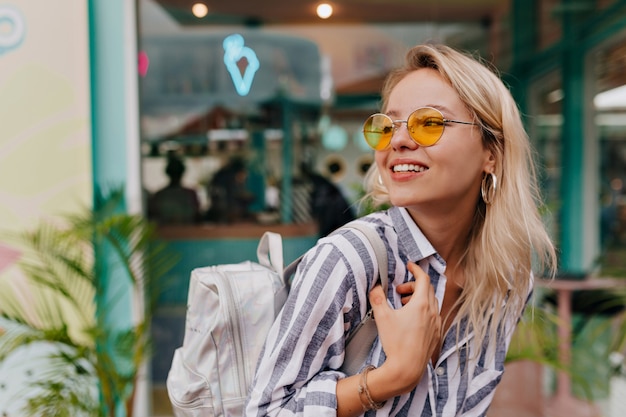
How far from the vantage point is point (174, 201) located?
472 centimetres


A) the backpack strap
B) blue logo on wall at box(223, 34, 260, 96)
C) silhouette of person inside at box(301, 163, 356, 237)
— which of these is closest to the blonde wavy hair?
the backpack strap

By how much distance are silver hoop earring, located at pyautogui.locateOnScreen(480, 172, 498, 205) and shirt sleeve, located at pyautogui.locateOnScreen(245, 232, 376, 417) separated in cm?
35

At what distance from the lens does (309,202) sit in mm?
5129

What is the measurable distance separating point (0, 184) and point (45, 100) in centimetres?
52

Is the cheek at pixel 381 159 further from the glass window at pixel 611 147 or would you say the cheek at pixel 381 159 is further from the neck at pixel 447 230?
the glass window at pixel 611 147

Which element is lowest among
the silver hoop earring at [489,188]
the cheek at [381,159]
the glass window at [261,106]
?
the silver hoop earring at [489,188]

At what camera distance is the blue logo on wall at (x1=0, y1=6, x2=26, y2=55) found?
11.7 feet

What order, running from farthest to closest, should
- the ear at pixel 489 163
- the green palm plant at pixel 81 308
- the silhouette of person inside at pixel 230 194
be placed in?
the silhouette of person inside at pixel 230 194, the green palm plant at pixel 81 308, the ear at pixel 489 163

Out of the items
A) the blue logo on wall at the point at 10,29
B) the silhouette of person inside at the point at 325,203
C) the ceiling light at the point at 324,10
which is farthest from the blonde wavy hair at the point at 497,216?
the ceiling light at the point at 324,10

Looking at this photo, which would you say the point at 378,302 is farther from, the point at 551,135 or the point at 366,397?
the point at 551,135

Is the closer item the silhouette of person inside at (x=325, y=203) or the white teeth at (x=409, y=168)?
the white teeth at (x=409, y=168)

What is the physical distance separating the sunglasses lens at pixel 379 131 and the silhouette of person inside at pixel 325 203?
3.66 metres

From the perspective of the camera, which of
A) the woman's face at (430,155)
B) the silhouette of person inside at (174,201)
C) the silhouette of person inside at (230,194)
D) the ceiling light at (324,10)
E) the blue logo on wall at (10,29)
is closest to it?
the woman's face at (430,155)

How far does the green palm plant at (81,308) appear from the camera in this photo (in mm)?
2830
